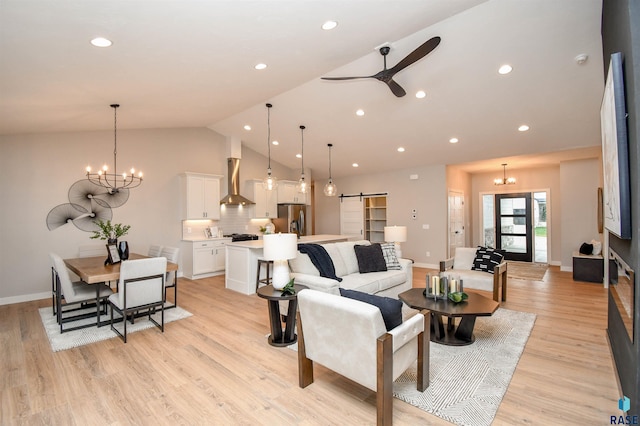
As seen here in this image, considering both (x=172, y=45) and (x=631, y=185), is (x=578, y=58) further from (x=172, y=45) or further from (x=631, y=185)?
(x=172, y=45)

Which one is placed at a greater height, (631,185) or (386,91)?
(386,91)

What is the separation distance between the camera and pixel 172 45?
286 centimetres

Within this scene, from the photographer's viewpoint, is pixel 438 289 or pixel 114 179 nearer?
pixel 438 289

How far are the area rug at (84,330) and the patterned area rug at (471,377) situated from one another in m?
3.23

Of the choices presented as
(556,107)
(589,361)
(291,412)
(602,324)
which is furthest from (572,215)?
(291,412)

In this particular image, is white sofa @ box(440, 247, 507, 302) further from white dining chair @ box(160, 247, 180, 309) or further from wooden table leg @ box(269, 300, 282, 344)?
white dining chair @ box(160, 247, 180, 309)

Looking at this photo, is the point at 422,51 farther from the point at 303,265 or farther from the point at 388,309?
the point at 303,265

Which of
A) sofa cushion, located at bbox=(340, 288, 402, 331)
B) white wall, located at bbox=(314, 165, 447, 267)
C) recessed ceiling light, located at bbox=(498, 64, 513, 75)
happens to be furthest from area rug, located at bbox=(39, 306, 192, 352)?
white wall, located at bbox=(314, 165, 447, 267)

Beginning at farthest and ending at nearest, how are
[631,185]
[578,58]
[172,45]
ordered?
[578,58] < [172,45] < [631,185]

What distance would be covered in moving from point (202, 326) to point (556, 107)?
20.1 feet

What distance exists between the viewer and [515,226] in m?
8.97

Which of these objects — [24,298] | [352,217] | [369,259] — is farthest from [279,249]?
[352,217]

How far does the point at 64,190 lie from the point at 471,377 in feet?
22.4

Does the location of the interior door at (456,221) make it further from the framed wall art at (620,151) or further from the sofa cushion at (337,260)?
the framed wall art at (620,151)
